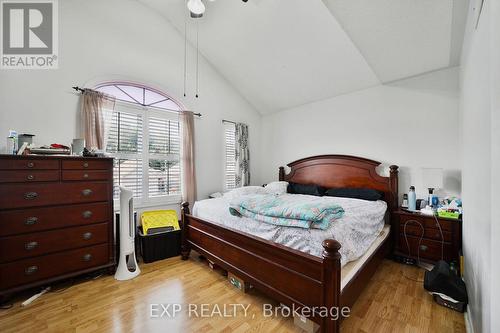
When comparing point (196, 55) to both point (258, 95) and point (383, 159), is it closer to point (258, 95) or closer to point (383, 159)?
point (258, 95)

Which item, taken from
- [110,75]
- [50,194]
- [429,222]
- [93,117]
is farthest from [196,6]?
[429,222]

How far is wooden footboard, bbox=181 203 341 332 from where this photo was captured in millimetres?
1299

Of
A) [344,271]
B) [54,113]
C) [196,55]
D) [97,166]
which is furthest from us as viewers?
[196,55]

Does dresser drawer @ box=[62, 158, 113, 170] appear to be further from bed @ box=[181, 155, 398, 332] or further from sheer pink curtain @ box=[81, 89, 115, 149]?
bed @ box=[181, 155, 398, 332]

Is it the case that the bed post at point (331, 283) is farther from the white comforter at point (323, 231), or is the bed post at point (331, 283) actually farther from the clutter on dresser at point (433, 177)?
the clutter on dresser at point (433, 177)

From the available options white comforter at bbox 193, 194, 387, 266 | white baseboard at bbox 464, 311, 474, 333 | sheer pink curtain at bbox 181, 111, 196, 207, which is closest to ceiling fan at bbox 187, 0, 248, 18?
sheer pink curtain at bbox 181, 111, 196, 207

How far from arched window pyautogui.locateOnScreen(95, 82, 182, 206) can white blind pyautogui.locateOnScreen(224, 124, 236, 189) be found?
97 centimetres

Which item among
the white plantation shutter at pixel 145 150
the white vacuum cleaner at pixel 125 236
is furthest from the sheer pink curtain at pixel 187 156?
the white vacuum cleaner at pixel 125 236

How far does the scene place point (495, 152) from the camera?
0.87 metres

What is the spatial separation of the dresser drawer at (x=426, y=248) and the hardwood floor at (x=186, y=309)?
26 centimetres

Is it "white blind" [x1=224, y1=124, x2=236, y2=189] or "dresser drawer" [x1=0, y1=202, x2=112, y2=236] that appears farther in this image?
"white blind" [x1=224, y1=124, x2=236, y2=189]

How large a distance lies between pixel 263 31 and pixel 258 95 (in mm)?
1400

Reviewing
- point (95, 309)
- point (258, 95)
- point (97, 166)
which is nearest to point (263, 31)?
point (258, 95)

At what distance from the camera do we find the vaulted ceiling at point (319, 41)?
6.48ft
